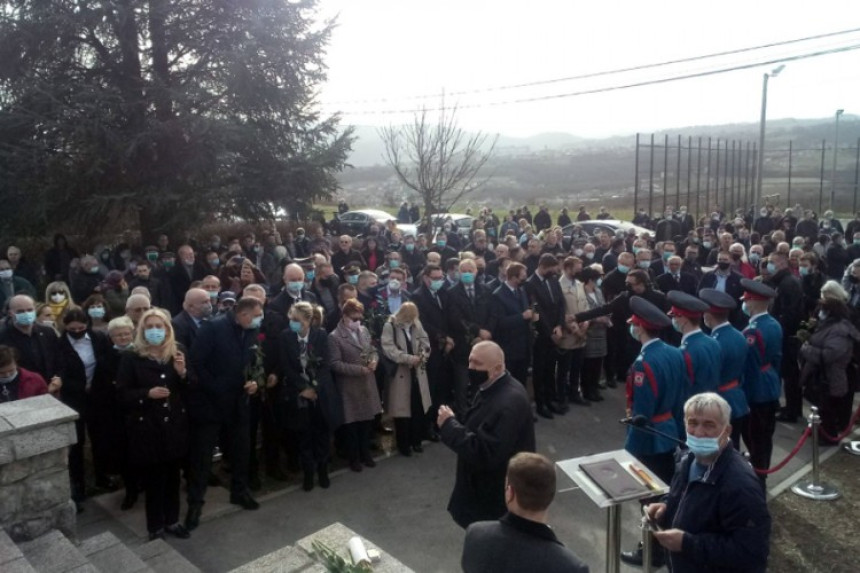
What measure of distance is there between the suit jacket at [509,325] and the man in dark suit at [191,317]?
351cm

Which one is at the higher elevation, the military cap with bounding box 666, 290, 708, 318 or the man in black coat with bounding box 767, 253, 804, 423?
the military cap with bounding box 666, 290, 708, 318

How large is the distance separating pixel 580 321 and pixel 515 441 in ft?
16.4

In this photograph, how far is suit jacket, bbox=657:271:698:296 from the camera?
1059 centimetres

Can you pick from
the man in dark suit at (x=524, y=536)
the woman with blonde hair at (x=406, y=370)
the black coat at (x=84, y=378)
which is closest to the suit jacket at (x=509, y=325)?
the woman with blonde hair at (x=406, y=370)

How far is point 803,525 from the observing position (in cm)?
617

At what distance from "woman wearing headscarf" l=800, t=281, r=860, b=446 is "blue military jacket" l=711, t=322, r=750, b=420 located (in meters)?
1.77

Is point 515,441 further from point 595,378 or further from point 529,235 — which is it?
Result: point 529,235

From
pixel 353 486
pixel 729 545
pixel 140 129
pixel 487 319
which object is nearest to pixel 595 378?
pixel 487 319


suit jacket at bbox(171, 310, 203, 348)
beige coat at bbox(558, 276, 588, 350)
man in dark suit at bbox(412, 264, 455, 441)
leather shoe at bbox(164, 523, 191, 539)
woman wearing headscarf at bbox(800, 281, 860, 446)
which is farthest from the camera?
beige coat at bbox(558, 276, 588, 350)

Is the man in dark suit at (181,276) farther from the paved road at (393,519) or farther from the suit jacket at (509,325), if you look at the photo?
the suit jacket at (509,325)

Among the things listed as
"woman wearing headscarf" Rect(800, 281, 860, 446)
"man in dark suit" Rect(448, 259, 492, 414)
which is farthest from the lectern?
"woman wearing headscarf" Rect(800, 281, 860, 446)

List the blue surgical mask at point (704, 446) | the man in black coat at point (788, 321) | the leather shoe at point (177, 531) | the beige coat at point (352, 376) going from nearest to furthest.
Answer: the blue surgical mask at point (704, 446), the leather shoe at point (177, 531), the beige coat at point (352, 376), the man in black coat at point (788, 321)

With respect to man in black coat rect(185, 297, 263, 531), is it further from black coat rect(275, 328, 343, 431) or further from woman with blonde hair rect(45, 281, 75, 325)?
woman with blonde hair rect(45, 281, 75, 325)

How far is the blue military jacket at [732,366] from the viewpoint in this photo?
6.16 metres
